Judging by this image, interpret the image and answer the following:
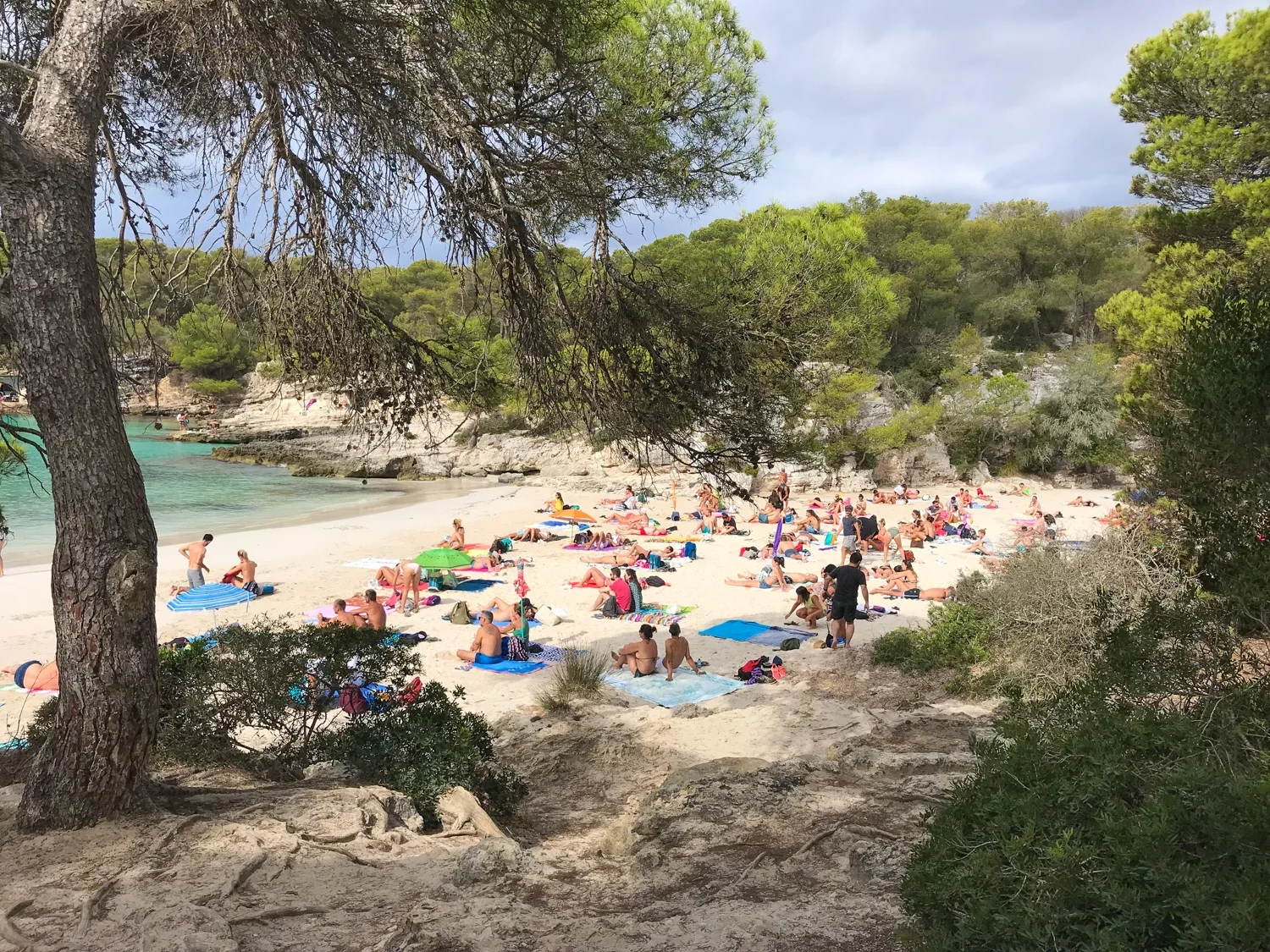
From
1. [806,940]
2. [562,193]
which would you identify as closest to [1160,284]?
[562,193]

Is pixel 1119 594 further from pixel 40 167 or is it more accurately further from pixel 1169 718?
pixel 40 167

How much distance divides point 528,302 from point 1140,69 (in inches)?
479

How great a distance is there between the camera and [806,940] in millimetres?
3494

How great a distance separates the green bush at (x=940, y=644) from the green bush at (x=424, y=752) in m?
5.28

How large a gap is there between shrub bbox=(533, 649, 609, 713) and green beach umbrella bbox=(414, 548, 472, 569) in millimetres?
5952

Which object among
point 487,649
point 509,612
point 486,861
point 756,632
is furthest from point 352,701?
point 756,632

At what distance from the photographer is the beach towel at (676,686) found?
8812 mm

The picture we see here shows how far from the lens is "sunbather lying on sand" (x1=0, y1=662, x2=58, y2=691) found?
884 cm

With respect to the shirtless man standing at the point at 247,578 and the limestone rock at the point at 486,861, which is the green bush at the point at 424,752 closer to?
the limestone rock at the point at 486,861

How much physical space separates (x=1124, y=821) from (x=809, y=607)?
941 centimetres

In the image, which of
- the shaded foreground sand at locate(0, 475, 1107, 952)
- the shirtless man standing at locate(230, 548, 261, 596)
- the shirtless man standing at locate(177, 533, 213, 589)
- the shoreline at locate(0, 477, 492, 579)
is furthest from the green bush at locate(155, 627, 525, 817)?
the shoreline at locate(0, 477, 492, 579)

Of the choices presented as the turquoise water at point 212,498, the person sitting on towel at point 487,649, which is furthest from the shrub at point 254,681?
the turquoise water at point 212,498

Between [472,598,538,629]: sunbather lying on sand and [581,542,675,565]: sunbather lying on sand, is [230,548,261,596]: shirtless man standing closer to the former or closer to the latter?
[472,598,538,629]: sunbather lying on sand

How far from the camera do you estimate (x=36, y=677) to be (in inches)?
354
